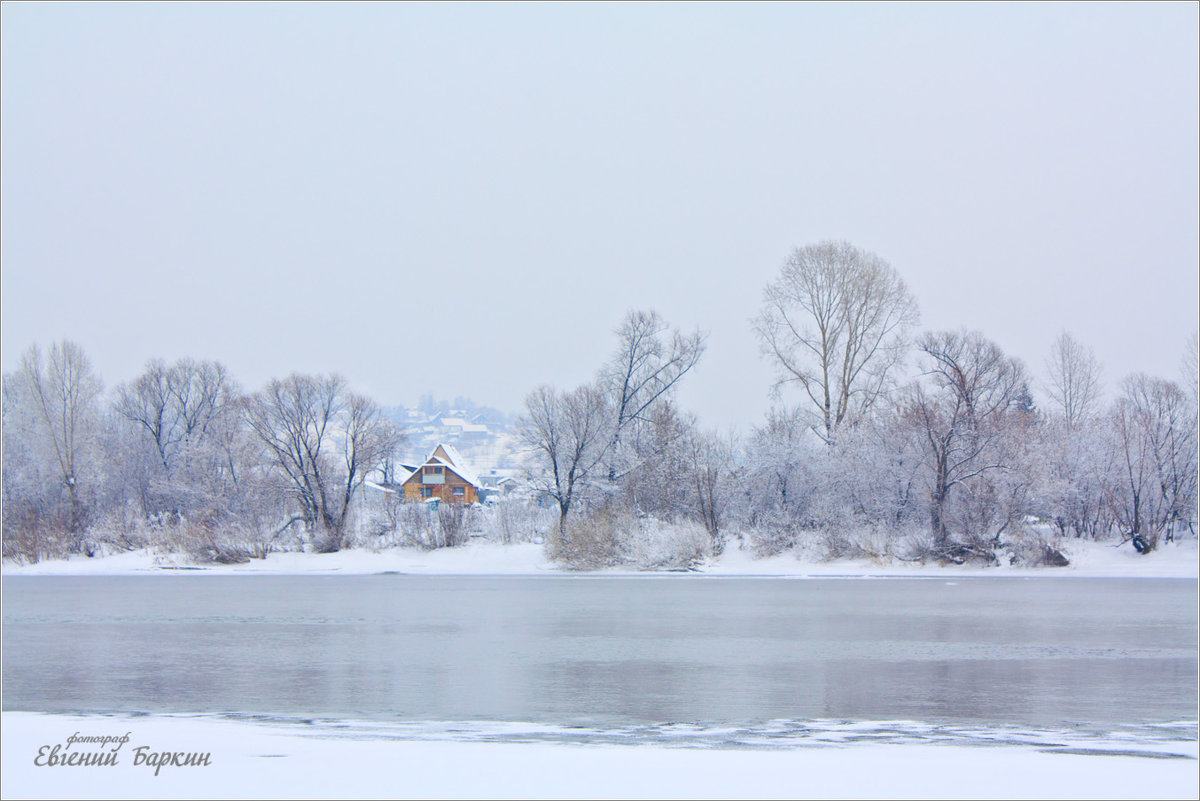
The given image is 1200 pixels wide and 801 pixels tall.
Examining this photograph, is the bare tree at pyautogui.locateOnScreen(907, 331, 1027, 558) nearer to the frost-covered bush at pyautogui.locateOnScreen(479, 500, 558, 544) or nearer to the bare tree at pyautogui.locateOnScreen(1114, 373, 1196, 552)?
the bare tree at pyautogui.locateOnScreen(1114, 373, 1196, 552)

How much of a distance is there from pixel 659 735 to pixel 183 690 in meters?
7.24

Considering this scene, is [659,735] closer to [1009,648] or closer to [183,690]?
[183,690]

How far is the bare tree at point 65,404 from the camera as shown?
150 feet

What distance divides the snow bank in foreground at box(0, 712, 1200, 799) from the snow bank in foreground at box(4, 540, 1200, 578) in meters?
26.7

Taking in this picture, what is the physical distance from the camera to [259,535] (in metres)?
44.5

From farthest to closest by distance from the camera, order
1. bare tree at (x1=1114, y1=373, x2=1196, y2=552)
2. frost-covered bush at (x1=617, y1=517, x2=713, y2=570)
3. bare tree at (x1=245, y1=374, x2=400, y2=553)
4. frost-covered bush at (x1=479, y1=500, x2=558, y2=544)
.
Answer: bare tree at (x1=245, y1=374, x2=400, y2=553), frost-covered bush at (x1=479, y1=500, x2=558, y2=544), frost-covered bush at (x1=617, y1=517, x2=713, y2=570), bare tree at (x1=1114, y1=373, x2=1196, y2=552)

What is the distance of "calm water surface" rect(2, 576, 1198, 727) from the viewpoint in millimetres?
13016

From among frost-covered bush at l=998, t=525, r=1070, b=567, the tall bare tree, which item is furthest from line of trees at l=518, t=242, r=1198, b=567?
the tall bare tree

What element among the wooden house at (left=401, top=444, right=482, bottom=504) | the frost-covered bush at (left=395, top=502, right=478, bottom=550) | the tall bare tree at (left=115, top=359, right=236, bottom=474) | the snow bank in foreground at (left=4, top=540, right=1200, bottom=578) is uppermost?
the tall bare tree at (left=115, top=359, right=236, bottom=474)

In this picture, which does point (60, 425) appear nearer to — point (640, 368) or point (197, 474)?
point (197, 474)

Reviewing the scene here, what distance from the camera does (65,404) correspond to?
46.6m

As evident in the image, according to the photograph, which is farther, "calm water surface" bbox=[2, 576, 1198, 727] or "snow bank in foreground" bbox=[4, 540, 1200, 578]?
"snow bank in foreground" bbox=[4, 540, 1200, 578]

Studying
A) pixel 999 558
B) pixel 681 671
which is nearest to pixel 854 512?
pixel 999 558

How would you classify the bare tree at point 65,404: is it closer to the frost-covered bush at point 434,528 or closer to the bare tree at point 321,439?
the bare tree at point 321,439
